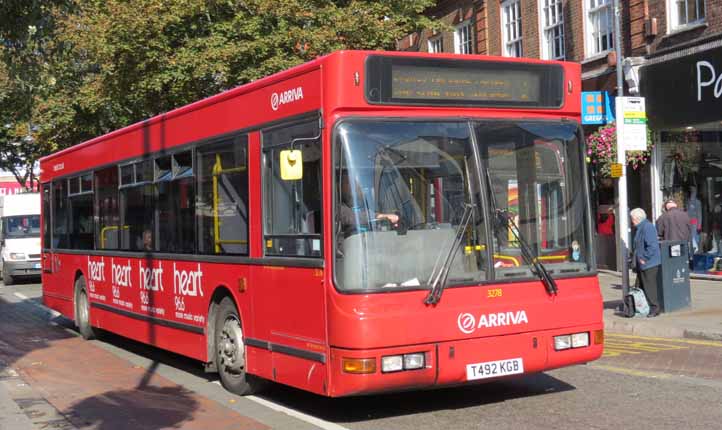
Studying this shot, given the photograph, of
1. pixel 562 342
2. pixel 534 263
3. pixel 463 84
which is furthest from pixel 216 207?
pixel 562 342

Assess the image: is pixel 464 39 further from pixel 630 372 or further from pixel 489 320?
pixel 489 320

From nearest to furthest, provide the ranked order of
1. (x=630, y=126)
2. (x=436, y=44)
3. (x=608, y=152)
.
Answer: (x=630, y=126), (x=608, y=152), (x=436, y=44)

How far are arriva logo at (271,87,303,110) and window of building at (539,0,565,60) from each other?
17.1 meters

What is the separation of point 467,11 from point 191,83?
1074 cm

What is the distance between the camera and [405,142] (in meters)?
7.57

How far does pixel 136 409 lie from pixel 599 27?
17.4 meters

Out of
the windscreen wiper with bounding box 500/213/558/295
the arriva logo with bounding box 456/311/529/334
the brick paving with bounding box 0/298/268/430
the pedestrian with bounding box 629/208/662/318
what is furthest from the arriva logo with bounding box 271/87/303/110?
→ the pedestrian with bounding box 629/208/662/318

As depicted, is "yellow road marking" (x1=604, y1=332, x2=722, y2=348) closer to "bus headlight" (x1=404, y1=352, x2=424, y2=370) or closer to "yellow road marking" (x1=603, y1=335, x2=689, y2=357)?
"yellow road marking" (x1=603, y1=335, x2=689, y2=357)

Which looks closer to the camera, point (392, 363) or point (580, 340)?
point (392, 363)

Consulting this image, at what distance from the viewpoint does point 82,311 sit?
14781 mm

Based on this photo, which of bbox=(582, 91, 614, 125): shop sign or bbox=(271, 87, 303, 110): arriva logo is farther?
bbox=(582, 91, 614, 125): shop sign

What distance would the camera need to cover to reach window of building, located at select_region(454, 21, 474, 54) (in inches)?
1146

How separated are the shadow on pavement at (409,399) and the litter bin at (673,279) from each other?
17.8 feet

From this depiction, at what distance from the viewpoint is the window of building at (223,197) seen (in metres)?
9.01
